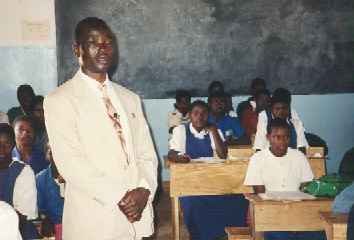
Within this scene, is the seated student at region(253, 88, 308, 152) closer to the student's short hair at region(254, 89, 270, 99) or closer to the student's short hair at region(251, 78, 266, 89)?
the student's short hair at region(254, 89, 270, 99)

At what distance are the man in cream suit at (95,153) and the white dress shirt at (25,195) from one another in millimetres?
954

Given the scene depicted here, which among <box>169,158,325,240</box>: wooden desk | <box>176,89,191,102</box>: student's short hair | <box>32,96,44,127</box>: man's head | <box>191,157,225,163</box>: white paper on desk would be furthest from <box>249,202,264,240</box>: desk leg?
<box>176,89,191,102</box>: student's short hair

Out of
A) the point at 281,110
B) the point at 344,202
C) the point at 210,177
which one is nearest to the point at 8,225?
the point at 344,202

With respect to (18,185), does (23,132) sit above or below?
above

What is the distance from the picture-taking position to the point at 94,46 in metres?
1.87

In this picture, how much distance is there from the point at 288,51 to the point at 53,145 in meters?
4.92

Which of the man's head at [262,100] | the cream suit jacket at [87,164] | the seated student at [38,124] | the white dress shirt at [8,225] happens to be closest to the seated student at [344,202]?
the cream suit jacket at [87,164]

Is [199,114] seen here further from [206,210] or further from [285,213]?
[285,213]

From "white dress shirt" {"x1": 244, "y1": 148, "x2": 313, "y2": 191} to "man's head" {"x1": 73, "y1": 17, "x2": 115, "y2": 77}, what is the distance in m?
1.92

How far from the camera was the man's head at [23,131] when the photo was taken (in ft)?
11.9

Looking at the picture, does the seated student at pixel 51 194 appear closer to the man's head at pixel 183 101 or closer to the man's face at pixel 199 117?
the man's face at pixel 199 117

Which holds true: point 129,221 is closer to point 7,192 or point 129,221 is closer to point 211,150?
point 7,192

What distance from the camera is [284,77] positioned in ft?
20.7

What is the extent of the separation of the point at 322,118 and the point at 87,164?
5.19 m
